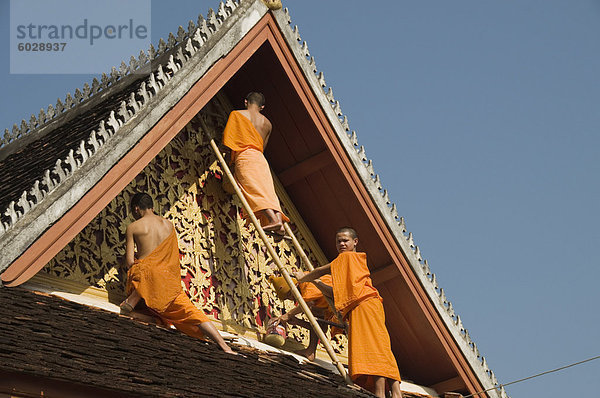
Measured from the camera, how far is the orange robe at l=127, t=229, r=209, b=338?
7.52 metres

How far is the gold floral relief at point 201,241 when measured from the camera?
7.79 metres

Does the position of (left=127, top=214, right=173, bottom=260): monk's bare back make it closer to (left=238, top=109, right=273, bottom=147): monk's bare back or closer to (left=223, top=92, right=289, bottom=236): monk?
(left=223, top=92, right=289, bottom=236): monk

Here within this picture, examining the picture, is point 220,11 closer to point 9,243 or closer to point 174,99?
point 174,99

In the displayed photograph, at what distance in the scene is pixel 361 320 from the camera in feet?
27.3

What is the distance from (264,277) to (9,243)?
271 cm

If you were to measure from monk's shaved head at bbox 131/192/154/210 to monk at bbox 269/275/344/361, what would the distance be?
4.64 feet

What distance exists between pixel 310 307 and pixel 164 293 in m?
1.76

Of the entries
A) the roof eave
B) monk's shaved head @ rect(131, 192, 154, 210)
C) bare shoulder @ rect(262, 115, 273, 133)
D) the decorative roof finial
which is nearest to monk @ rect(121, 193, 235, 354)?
monk's shaved head @ rect(131, 192, 154, 210)

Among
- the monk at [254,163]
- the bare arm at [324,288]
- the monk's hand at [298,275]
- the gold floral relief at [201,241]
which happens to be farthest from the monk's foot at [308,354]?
the monk at [254,163]

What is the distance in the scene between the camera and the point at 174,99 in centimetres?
802

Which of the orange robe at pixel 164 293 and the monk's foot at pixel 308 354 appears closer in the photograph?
the orange robe at pixel 164 293

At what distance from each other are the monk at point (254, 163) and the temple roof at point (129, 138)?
0.57m

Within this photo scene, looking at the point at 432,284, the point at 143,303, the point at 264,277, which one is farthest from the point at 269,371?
the point at 432,284

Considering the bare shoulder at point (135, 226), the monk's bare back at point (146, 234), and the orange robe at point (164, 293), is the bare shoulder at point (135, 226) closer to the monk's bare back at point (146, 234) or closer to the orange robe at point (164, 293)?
the monk's bare back at point (146, 234)
